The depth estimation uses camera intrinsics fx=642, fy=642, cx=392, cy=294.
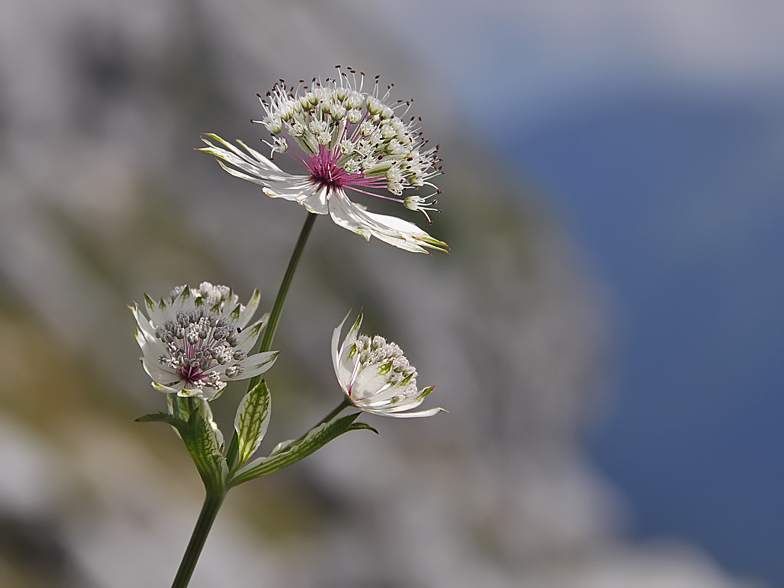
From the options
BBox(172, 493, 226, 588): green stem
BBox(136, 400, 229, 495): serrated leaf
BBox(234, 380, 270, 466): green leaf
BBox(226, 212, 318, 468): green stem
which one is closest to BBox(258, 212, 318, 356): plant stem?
BBox(226, 212, 318, 468): green stem

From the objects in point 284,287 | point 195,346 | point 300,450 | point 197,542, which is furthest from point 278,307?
point 197,542

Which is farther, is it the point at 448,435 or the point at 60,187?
the point at 448,435

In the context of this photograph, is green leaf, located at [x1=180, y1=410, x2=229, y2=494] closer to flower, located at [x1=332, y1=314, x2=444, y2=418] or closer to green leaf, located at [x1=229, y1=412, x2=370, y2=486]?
green leaf, located at [x1=229, y1=412, x2=370, y2=486]

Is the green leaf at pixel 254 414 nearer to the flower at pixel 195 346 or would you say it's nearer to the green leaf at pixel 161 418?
the flower at pixel 195 346

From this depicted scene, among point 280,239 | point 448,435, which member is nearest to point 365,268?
point 280,239

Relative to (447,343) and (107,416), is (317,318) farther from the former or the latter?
(107,416)
